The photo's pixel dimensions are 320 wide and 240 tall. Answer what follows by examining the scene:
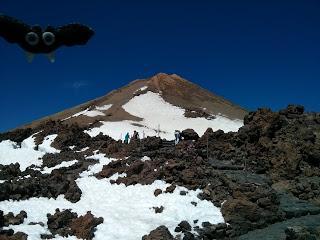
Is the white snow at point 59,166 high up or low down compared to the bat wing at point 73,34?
up

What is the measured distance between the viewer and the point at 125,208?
27.9 metres

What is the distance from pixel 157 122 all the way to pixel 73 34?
7146cm

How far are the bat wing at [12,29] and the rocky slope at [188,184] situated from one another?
19.3 m

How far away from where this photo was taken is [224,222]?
26.0 metres

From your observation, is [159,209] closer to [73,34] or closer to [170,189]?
[170,189]

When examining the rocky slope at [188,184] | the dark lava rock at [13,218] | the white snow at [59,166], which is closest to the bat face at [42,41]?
the rocky slope at [188,184]

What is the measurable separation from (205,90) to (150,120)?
118ft

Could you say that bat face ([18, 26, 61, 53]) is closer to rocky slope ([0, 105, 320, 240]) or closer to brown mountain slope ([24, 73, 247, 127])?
rocky slope ([0, 105, 320, 240])

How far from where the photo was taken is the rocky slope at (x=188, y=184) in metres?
24.9

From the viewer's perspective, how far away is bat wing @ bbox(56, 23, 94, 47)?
469 cm

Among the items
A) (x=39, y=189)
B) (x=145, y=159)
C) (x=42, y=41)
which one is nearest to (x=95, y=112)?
(x=145, y=159)

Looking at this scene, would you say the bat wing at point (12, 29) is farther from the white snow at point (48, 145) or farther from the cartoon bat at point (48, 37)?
the white snow at point (48, 145)

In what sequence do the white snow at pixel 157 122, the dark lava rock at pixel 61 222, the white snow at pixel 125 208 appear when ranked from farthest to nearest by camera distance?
the white snow at pixel 157 122 → the white snow at pixel 125 208 → the dark lava rock at pixel 61 222

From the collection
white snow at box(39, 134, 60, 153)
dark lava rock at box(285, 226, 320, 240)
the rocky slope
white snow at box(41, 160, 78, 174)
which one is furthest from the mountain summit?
dark lava rock at box(285, 226, 320, 240)
